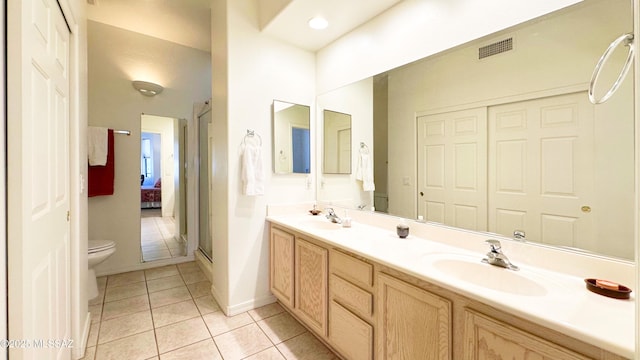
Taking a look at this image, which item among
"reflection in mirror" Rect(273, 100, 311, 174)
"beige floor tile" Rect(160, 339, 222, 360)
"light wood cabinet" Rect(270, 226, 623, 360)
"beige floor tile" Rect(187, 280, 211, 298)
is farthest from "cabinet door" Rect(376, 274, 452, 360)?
"beige floor tile" Rect(187, 280, 211, 298)

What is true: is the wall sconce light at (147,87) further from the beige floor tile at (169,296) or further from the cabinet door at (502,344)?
the cabinet door at (502,344)

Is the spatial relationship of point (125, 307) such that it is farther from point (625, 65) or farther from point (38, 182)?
point (625, 65)

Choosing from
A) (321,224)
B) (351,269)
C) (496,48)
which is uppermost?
(496,48)

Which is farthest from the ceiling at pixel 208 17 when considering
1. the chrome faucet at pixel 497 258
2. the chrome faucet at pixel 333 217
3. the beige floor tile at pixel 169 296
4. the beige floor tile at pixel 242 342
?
the beige floor tile at pixel 169 296

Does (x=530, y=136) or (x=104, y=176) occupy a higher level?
(x=530, y=136)

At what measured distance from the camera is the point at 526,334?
80 centimetres

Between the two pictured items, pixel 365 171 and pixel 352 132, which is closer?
pixel 365 171

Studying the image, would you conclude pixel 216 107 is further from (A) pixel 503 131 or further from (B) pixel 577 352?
(B) pixel 577 352

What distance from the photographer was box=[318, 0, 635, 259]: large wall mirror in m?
1.02

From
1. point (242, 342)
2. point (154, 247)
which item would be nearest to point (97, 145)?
point (154, 247)

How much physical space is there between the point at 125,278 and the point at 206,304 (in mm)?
1252

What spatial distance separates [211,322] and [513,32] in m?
2.77

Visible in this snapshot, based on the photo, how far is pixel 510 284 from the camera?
1110 millimetres

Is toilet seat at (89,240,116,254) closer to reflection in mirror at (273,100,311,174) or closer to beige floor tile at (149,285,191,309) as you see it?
beige floor tile at (149,285,191,309)
